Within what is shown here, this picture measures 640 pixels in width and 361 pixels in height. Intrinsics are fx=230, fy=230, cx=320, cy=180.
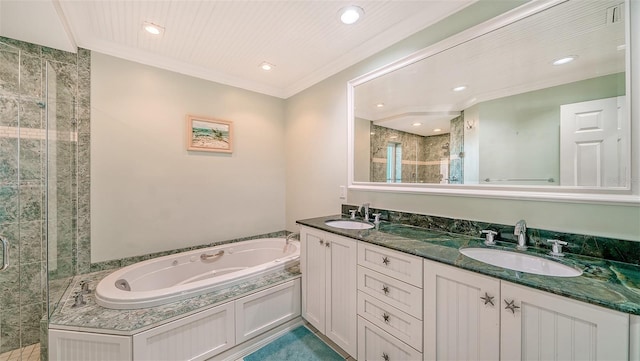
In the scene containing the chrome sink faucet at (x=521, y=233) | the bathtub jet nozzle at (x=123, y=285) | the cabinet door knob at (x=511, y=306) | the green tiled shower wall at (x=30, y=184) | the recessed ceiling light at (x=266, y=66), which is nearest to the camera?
the cabinet door knob at (x=511, y=306)

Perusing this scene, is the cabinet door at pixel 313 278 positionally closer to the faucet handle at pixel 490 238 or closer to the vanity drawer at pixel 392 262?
the vanity drawer at pixel 392 262

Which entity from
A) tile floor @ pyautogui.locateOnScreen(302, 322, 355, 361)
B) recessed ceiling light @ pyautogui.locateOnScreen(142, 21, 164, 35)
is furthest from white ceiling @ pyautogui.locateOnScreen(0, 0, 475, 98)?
tile floor @ pyautogui.locateOnScreen(302, 322, 355, 361)

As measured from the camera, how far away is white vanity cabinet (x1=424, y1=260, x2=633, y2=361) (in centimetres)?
79

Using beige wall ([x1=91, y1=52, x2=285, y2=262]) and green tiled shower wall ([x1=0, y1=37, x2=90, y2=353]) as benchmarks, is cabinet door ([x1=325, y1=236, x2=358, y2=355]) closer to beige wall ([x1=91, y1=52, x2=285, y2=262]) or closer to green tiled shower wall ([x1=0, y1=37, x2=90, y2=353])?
beige wall ([x1=91, y1=52, x2=285, y2=262])

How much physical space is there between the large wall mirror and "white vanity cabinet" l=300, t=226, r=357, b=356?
802 mm

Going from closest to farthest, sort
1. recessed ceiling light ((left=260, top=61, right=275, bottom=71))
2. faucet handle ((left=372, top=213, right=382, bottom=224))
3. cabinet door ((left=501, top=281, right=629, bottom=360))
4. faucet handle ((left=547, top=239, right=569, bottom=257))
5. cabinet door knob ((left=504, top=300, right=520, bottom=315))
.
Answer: cabinet door ((left=501, top=281, right=629, bottom=360)) → cabinet door knob ((left=504, top=300, right=520, bottom=315)) → faucet handle ((left=547, top=239, right=569, bottom=257)) → faucet handle ((left=372, top=213, right=382, bottom=224)) → recessed ceiling light ((left=260, top=61, right=275, bottom=71))

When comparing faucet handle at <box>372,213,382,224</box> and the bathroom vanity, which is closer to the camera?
the bathroom vanity

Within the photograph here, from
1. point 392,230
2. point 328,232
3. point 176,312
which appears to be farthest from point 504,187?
point 176,312

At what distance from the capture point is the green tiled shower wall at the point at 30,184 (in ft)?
5.63

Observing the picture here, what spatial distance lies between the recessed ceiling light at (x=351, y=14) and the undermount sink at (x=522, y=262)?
1.76 m

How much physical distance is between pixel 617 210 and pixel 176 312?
2534mm

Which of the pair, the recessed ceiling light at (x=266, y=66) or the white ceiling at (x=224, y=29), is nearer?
the white ceiling at (x=224, y=29)

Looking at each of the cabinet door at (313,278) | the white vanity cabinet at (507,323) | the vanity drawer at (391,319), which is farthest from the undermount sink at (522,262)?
the cabinet door at (313,278)

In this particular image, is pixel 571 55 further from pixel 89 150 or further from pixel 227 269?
pixel 89 150
